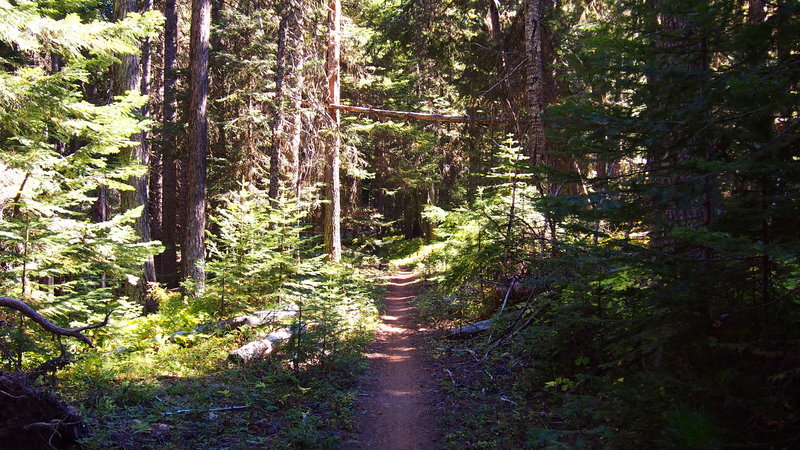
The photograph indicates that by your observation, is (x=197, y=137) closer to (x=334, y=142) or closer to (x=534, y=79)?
(x=334, y=142)

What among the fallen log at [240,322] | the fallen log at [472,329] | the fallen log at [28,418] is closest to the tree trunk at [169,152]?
the fallen log at [240,322]

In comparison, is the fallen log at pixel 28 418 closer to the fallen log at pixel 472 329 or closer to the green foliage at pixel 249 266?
the green foliage at pixel 249 266

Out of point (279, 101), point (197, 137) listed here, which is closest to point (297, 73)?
point (279, 101)

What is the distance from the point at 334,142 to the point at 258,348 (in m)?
9.14

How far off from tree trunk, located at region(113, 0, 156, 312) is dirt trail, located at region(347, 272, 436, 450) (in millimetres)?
5808

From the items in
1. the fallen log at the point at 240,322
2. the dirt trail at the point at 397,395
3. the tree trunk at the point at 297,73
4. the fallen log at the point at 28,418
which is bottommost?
the dirt trail at the point at 397,395

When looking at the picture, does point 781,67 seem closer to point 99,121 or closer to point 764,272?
point 764,272

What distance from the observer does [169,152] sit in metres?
17.1

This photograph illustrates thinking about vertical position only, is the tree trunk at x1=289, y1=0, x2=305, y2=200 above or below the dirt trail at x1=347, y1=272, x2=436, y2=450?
above

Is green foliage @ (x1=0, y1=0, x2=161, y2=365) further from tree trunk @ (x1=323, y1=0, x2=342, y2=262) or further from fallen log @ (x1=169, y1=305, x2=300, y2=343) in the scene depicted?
tree trunk @ (x1=323, y1=0, x2=342, y2=262)

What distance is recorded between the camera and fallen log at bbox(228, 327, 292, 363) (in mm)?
7605

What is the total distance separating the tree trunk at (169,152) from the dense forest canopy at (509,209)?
179 millimetres

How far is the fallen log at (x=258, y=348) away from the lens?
7.61m

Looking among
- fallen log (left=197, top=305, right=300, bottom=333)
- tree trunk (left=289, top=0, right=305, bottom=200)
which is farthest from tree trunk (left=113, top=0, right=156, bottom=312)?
tree trunk (left=289, top=0, right=305, bottom=200)
